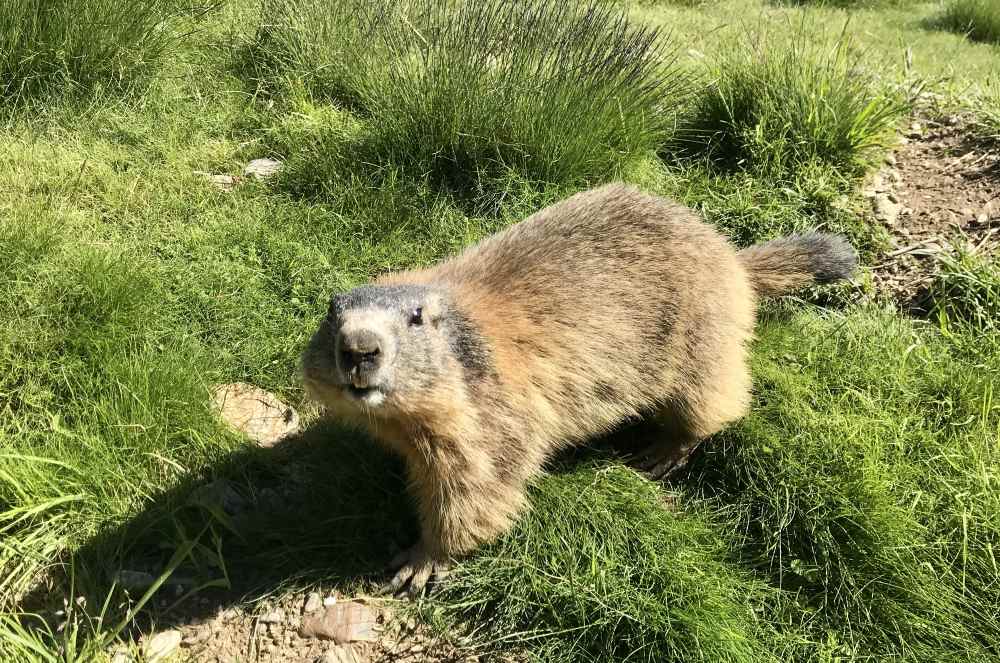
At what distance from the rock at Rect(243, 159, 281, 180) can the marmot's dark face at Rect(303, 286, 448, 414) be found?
2.89m

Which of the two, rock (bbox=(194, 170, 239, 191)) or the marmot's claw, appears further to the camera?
rock (bbox=(194, 170, 239, 191))

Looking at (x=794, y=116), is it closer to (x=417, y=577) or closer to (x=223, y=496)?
(x=417, y=577)

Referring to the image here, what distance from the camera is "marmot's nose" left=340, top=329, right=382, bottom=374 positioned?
113 inches

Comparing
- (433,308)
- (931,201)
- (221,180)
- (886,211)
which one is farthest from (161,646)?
(931,201)

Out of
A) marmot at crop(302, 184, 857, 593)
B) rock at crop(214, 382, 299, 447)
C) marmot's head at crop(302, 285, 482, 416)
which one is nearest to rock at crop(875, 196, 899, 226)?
marmot at crop(302, 184, 857, 593)

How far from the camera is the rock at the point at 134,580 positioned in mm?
3459

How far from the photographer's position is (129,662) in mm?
3217

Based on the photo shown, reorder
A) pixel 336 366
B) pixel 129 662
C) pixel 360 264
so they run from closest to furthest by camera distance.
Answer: pixel 336 366, pixel 129 662, pixel 360 264

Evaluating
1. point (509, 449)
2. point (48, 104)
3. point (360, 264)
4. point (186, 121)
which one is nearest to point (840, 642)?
point (509, 449)

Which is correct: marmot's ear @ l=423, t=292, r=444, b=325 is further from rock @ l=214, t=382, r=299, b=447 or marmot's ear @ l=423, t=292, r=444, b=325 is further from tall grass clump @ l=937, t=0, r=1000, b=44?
tall grass clump @ l=937, t=0, r=1000, b=44

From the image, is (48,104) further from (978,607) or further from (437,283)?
(978,607)

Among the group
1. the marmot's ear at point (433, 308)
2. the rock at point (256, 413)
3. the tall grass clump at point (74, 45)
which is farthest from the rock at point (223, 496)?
the tall grass clump at point (74, 45)

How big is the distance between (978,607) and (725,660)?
51.4 inches

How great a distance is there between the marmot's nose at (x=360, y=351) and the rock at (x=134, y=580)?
1.60 m
